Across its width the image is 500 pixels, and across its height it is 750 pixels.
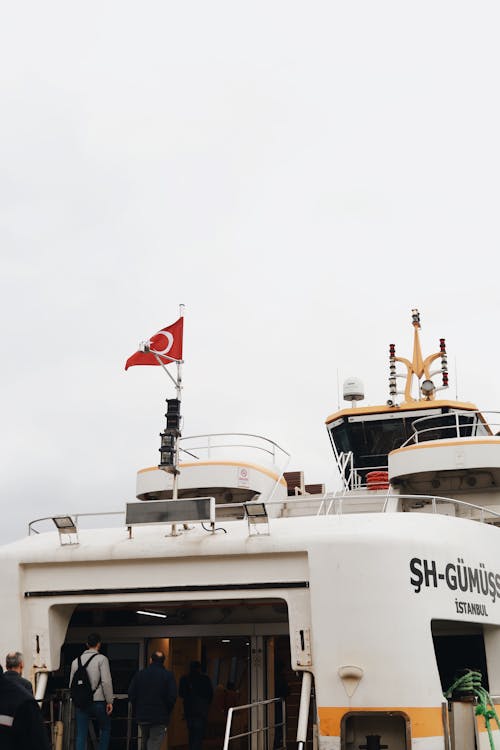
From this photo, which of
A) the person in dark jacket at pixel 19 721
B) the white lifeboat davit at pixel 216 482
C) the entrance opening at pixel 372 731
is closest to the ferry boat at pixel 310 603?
the entrance opening at pixel 372 731

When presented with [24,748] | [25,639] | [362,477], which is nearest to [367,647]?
[25,639]

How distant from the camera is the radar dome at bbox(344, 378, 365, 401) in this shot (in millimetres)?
20125

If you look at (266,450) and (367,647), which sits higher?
(266,450)

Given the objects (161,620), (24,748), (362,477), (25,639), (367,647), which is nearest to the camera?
(24,748)

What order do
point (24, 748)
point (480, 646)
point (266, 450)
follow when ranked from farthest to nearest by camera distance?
point (266, 450), point (480, 646), point (24, 748)

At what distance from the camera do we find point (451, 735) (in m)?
9.74

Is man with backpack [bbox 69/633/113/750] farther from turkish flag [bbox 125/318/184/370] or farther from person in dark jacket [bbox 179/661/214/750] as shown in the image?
turkish flag [bbox 125/318/184/370]

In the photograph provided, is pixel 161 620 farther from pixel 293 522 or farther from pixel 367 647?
pixel 367 647

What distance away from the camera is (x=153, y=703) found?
10.8m

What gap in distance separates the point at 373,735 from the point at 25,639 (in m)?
4.30

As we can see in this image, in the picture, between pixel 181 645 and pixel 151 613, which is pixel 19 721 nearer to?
pixel 151 613

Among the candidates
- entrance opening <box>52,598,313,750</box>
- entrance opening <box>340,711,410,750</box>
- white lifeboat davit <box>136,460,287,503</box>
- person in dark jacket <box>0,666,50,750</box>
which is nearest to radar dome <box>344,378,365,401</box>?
white lifeboat davit <box>136,460,287,503</box>

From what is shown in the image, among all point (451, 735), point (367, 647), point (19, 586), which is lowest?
point (451, 735)

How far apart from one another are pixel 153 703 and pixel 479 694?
3.81 meters
